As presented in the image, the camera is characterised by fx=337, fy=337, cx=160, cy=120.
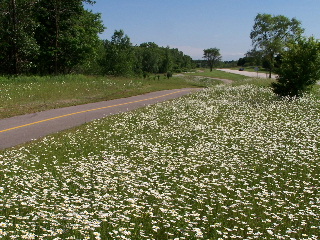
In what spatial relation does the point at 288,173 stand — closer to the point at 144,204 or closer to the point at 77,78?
the point at 144,204

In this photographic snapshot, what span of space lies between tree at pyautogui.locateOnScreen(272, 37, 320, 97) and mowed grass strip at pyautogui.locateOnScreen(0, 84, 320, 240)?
39.3 ft

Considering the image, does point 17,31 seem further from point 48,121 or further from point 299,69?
point 299,69

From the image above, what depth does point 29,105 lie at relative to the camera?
19.6 meters

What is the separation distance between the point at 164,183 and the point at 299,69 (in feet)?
69.9

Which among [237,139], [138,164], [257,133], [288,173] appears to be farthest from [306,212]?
[257,133]

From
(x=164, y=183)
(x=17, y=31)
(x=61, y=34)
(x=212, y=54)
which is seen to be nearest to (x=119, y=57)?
(x=61, y=34)

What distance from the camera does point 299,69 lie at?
25328 mm

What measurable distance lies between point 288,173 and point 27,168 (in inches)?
264

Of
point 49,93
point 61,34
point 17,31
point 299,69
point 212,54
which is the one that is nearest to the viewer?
point 49,93

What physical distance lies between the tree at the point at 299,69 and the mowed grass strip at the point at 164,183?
39.3ft

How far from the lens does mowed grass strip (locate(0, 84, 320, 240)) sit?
213 inches

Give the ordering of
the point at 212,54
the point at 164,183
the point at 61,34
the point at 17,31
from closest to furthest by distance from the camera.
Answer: the point at 164,183
the point at 17,31
the point at 61,34
the point at 212,54

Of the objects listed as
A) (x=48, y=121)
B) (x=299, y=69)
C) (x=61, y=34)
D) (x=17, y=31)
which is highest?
(x=61, y=34)

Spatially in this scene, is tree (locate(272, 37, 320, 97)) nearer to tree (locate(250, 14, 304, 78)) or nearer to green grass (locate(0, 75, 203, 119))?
green grass (locate(0, 75, 203, 119))
